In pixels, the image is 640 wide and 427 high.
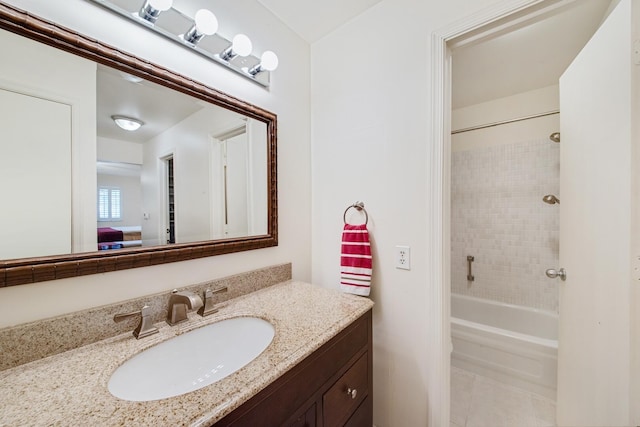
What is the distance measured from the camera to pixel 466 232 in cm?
247

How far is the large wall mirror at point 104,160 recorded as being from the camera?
657mm

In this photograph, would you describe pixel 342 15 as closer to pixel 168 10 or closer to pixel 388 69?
pixel 388 69

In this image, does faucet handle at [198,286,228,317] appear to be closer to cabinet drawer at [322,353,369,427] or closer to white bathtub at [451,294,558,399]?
cabinet drawer at [322,353,369,427]

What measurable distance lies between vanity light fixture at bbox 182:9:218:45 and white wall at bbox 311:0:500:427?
27.1 inches

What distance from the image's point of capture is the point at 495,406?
1.56 m

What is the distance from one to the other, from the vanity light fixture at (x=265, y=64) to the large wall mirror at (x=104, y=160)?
0.20 metres

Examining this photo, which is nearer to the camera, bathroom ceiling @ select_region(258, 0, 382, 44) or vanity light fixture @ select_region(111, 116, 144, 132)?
vanity light fixture @ select_region(111, 116, 144, 132)

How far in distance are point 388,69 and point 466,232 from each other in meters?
1.94

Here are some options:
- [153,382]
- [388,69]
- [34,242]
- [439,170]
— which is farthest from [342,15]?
[153,382]

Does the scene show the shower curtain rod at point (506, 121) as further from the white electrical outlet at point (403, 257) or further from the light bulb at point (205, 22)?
the light bulb at point (205, 22)

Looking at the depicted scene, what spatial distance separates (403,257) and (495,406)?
131 cm

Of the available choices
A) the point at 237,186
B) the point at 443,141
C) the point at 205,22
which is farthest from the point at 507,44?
the point at 237,186

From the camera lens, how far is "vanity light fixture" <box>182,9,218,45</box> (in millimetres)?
941

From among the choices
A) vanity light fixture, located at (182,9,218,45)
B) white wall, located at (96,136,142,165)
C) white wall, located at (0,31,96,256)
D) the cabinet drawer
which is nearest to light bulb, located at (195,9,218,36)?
vanity light fixture, located at (182,9,218,45)
